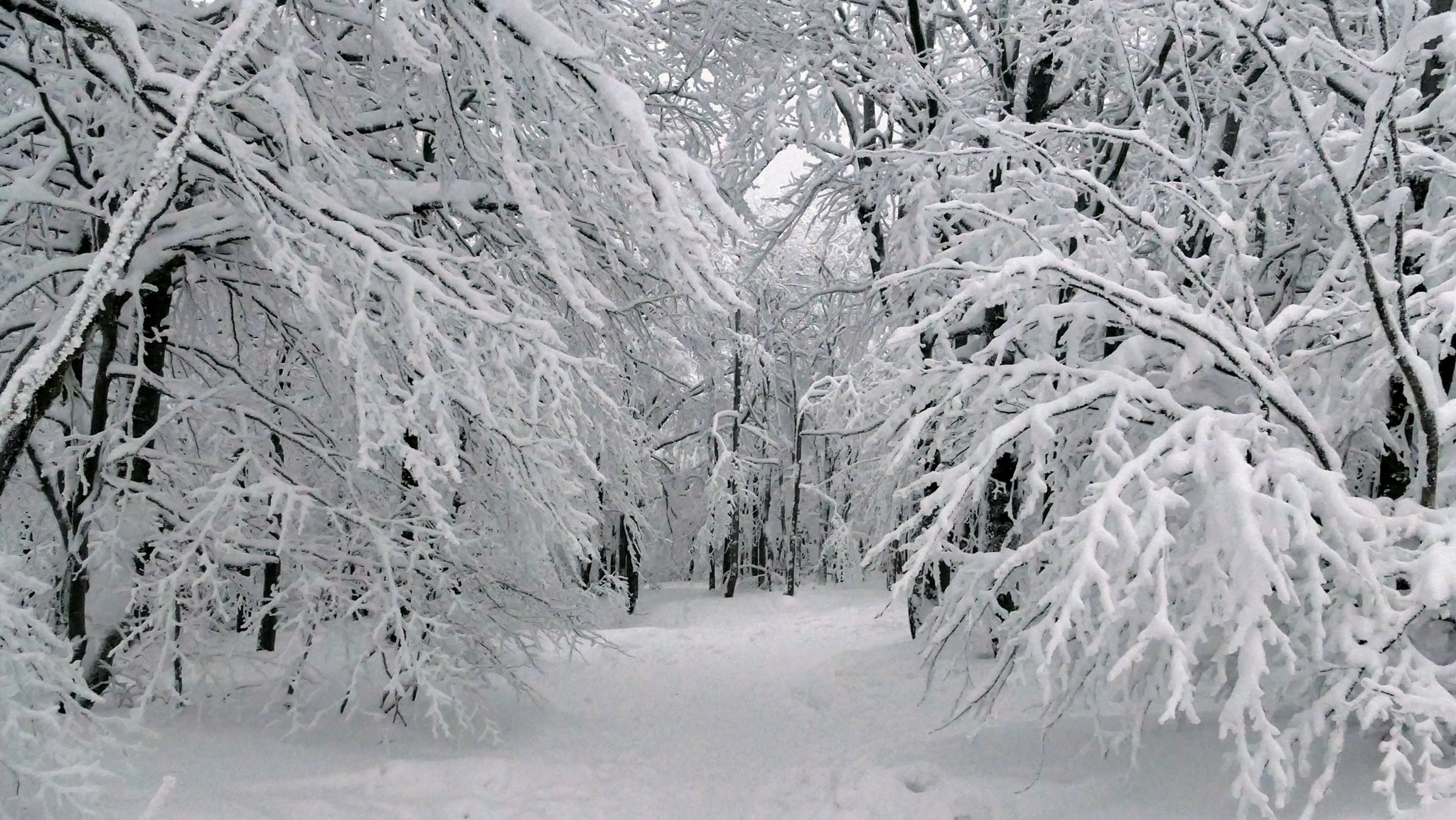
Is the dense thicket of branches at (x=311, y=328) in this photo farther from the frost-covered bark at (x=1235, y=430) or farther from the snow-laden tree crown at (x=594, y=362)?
the frost-covered bark at (x=1235, y=430)

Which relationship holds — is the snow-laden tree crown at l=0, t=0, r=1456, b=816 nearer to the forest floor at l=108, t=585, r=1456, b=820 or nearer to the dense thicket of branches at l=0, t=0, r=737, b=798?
the dense thicket of branches at l=0, t=0, r=737, b=798

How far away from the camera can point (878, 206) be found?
8203 millimetres

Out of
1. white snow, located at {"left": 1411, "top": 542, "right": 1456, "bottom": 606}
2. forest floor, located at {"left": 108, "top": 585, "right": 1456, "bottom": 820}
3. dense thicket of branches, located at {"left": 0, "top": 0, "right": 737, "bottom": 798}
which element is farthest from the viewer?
forest floor, located at {"left": 108, "top": 585, "right": 1456, "bottom": 820}

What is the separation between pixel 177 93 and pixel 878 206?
651 cm

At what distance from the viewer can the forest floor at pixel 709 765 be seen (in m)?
3.62

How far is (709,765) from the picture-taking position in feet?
18.4

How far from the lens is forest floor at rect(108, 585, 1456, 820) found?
142 inches

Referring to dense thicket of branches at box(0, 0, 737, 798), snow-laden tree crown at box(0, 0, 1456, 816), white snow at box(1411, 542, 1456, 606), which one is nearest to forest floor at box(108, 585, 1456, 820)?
snow-laden tree crown at box(0, 0, 1456, 816)

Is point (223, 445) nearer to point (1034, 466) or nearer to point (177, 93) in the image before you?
point (177, 93)

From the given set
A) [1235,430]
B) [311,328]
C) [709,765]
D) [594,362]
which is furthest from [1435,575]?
[311,328]

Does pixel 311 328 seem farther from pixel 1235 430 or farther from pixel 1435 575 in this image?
pixel 1435 575

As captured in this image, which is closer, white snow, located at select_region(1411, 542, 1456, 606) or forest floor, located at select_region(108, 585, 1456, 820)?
white snow, located at select_region(1411, 542, 1456, 606)

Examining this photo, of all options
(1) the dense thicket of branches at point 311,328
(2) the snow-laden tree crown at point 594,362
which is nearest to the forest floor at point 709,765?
(2) the snow-laden tree crown at point 594,362

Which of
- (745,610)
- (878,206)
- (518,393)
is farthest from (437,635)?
(745,610)
